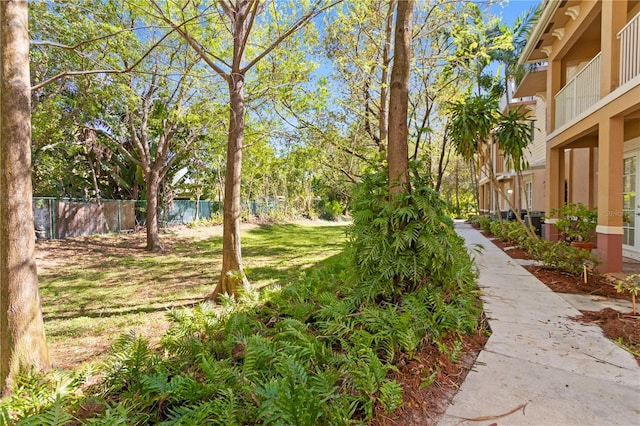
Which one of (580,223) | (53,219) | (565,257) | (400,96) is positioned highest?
(400,96)

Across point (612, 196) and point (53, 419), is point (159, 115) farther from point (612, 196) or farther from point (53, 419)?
point (612, 196)

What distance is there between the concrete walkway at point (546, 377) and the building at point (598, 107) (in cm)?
333

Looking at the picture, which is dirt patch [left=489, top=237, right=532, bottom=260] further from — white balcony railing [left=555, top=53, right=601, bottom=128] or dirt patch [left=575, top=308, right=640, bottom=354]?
dirt patch [left=575, top=308, right=640, bottom=354]

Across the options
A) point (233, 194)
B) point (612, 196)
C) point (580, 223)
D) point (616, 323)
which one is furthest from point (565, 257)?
point (233, 194)

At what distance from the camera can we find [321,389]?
6.67 ft

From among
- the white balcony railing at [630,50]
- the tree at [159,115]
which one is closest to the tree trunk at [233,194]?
the tree at [159,115]

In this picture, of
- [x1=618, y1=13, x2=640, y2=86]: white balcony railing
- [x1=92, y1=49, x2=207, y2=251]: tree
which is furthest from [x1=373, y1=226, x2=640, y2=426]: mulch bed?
[x1=92, y1=49, x2=207, y2=251]: tree

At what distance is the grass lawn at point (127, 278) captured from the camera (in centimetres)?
493

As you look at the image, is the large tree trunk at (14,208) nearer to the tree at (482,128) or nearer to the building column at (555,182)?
the tree at (482,128)

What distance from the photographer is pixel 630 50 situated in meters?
5.38

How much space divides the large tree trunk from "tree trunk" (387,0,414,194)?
370 cm

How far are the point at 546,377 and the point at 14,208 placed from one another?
15.8 feet

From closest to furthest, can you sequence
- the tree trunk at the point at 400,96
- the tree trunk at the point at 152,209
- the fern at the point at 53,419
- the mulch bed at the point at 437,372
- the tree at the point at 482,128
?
the fern at the point at 53,419, the mulch bed at the point at 437,372, the tree trunk at the point at 400,96, the tree at the point at 482,128, the tree trunk at the point at 152,209

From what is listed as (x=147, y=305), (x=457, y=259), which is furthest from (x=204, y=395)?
(x=147, y=305)
